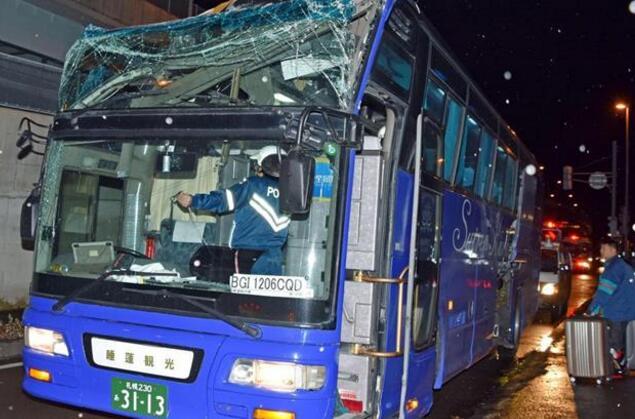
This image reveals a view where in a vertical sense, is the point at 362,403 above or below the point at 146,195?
below

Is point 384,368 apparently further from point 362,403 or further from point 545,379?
point 545,379

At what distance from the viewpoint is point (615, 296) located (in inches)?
352

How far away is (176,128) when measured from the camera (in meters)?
4.67

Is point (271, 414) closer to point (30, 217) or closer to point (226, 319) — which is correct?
point (226, 319)

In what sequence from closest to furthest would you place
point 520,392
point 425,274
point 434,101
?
point 425,274, point 434,101, point 520,392

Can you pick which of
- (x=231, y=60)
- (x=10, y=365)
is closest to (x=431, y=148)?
(x=231, y=60)

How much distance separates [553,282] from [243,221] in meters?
12.4

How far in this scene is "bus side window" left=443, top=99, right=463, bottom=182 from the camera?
21.3ft

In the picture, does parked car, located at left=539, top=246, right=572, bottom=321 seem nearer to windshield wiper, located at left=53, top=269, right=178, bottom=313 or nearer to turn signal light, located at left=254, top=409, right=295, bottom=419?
turn signal light, located at left=254, top=409, right=295, bottom=419

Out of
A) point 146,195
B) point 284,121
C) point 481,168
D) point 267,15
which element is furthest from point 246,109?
point 481,168

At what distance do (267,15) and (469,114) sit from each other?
3367 mm

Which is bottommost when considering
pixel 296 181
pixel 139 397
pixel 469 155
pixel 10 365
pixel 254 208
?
pixel 10 365

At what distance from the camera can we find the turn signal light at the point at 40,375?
194 inches

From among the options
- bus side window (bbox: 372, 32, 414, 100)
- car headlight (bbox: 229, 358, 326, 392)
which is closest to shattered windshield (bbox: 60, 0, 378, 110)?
bus side window (bbox: 372, 32, 414, 100)
